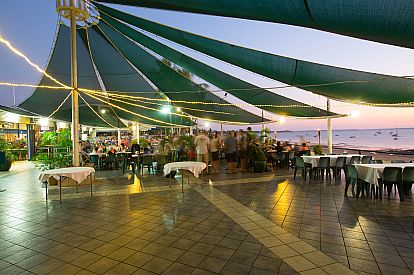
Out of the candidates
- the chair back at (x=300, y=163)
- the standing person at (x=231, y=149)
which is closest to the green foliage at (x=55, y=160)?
the standing person at (x=231, y=149)

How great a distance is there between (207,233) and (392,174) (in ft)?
12.9

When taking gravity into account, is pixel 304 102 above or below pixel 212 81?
below

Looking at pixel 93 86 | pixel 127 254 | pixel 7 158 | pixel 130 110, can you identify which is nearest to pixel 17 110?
pixel 7 158

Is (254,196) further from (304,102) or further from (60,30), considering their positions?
(60,30)

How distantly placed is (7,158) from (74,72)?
6584 mm

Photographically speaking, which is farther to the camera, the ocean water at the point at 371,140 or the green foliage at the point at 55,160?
the ocean water at the point at 371,140

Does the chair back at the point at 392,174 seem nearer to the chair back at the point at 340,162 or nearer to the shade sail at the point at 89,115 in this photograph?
the chair back at the point at 340,162

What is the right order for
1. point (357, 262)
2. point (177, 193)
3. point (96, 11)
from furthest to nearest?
1. point (96, 11)
2. point (177, 193)
3. point (357, 262)

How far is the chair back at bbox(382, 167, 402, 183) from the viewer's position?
4.90 m

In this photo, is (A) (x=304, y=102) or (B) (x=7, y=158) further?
(B) (x=7, y=158)

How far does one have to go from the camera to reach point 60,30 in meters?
7.81

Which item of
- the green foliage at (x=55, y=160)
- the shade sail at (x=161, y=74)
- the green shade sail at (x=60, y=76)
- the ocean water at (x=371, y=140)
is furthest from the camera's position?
the ocean water at (x=371, y=140)

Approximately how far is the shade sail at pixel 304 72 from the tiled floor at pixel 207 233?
6.86 feet

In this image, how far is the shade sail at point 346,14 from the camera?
1.77 metres
